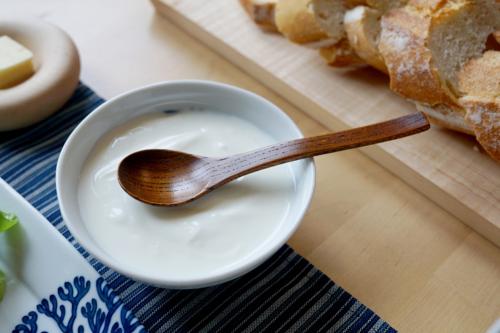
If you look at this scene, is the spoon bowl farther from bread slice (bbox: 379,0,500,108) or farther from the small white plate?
bread slice (bbox: 379,0,500,108)

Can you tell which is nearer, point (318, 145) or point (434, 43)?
point (318, 145)

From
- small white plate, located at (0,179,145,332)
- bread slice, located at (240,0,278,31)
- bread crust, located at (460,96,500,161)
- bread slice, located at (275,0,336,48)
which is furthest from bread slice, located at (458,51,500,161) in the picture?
small white plate, located at (0,179,145,332)

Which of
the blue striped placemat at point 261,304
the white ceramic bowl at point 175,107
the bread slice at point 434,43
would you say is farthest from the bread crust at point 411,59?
the blue striped placemat at point 261,304

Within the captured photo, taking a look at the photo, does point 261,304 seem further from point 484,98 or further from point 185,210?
point 484,98

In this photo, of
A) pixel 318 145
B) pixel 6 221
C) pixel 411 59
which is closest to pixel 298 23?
pixel 411 59

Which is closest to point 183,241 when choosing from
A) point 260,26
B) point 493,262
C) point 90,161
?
point 90,161

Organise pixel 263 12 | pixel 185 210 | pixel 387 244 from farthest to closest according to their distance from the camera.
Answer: pixel 263 12
pixel 387 244
pixel 185 210
